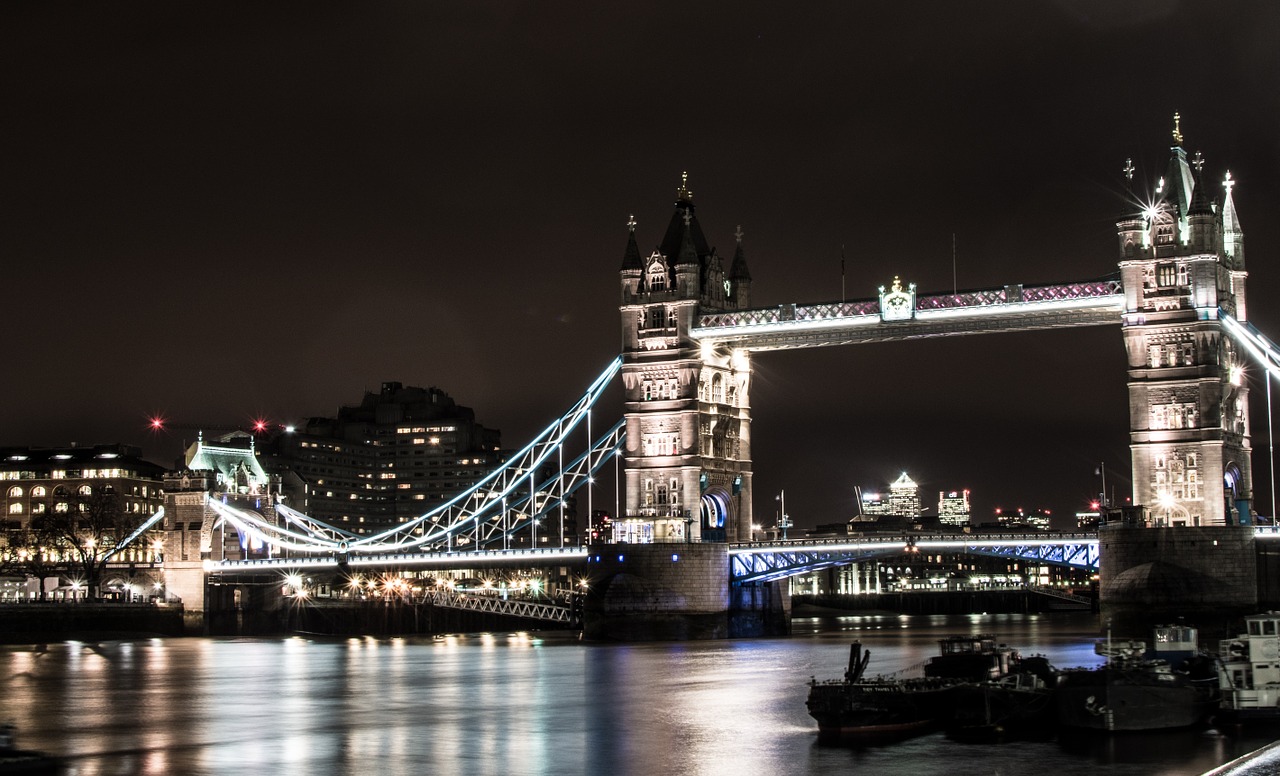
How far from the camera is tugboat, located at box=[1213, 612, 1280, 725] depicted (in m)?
41.1

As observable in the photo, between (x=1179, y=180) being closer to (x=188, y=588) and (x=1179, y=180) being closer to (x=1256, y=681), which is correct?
(x=1256, y=681)

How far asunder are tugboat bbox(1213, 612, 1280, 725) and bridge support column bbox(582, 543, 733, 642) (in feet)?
134

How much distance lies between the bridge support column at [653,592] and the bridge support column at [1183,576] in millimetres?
19106

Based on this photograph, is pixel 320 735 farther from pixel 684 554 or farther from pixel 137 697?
pixel 684 554

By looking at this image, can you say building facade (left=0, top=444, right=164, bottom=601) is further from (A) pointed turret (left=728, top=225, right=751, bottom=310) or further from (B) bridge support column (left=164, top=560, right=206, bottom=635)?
(A) pointed turret (left=728, top=225, right=751, bottom=310)

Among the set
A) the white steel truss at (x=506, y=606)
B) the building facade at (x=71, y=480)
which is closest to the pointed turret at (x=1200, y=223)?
the white steel truss at (x=506, y=606)

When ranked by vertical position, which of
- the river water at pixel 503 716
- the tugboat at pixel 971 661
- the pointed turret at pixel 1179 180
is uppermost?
the pointed turret at pixel 1179 180

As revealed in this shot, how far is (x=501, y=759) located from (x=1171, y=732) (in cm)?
1512

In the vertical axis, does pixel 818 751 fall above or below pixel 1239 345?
below

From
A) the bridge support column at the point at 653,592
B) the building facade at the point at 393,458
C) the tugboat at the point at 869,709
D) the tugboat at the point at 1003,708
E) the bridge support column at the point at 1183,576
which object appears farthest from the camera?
the building facade at the point at 393,458

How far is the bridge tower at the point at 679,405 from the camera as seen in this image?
276 ft

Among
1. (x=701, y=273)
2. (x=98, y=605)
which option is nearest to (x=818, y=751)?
(x=701, y=273)

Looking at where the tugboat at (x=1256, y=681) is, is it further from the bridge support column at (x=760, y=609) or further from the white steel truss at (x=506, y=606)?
the white steel truss at (x=506, y=606)

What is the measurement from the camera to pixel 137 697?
56.0 metres
